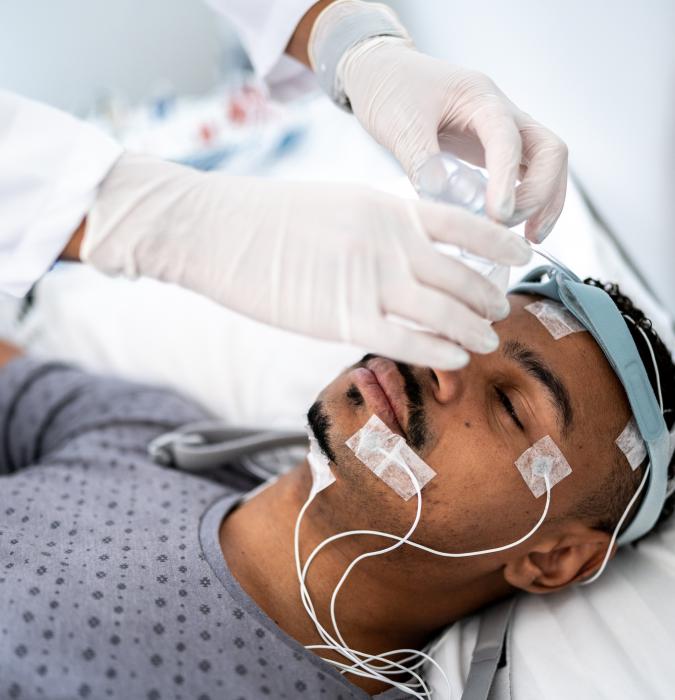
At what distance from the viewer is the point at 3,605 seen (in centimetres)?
119

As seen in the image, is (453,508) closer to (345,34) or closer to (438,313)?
(438,313)

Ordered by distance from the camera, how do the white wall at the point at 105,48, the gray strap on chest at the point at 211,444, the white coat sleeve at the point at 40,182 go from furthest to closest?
1. the white wall at the point at 105,48
2. the gray strap on chest at the point at 211,444
3. the white coat sleeve at the point at 40,182

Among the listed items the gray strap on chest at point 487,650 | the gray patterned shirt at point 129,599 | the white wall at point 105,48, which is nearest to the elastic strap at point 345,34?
the gray patterned shirt at point 129,599

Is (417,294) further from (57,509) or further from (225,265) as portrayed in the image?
(57,509)

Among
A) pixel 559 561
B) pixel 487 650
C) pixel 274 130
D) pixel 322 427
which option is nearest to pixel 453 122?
pixel 322 427

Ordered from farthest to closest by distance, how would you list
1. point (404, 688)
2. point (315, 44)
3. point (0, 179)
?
point (315, 44) < point (404, 688) < point (0, 179)

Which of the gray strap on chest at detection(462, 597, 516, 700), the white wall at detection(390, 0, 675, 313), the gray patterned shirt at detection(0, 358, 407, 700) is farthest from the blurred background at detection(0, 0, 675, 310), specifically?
the gray patterned shirt at detection(0, 358, 407, 700)

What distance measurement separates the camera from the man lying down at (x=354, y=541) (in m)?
1.19

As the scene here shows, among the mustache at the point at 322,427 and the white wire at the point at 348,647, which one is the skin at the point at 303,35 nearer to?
the mustache at the point at 322,427

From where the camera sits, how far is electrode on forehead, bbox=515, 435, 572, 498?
1278 mm

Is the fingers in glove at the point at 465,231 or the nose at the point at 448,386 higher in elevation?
the fingers in glove at the point at 465,231

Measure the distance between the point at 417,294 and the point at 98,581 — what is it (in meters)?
0.77

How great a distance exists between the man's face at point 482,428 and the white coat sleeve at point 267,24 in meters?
0.85

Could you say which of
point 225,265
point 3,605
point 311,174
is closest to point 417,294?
point 225,265
